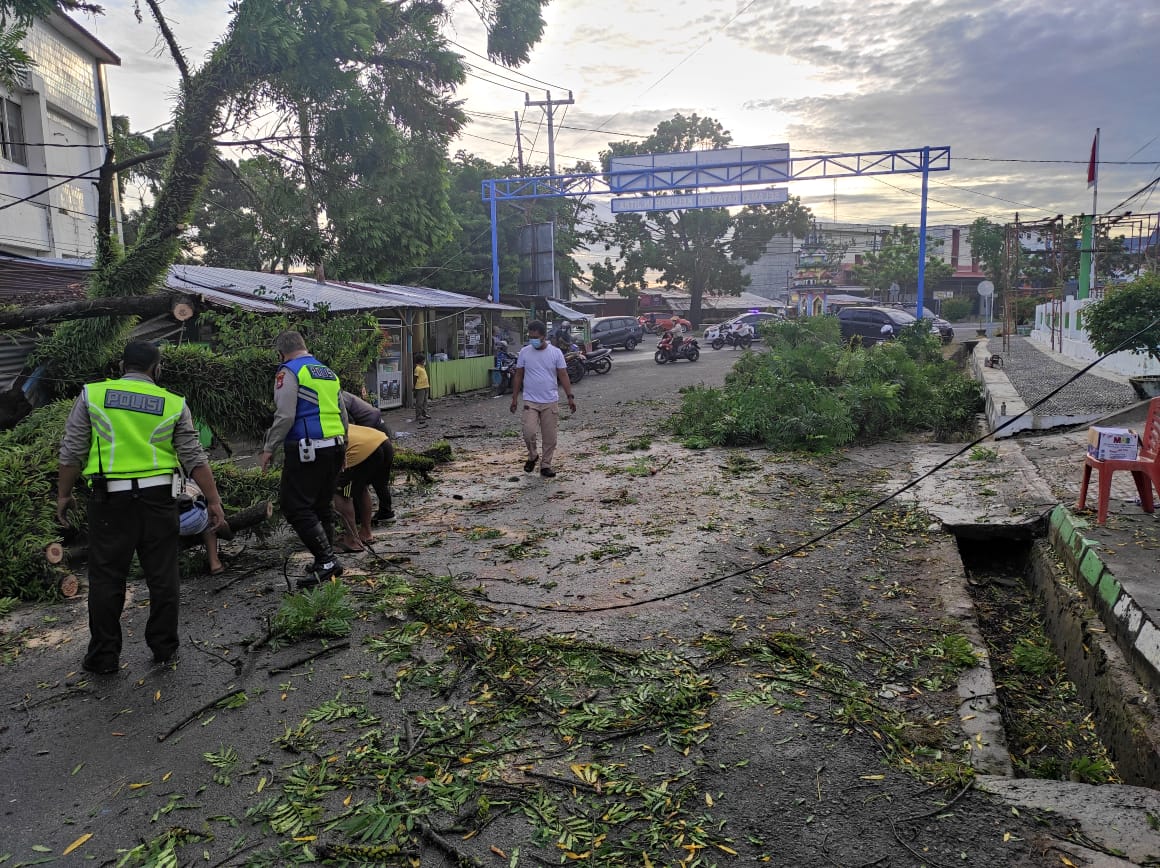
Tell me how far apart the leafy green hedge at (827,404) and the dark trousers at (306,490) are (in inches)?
274

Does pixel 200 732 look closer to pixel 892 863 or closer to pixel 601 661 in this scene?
pixel 601 661

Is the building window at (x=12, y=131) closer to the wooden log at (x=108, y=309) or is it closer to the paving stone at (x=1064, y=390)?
the wooden log at (x=108, y=309)

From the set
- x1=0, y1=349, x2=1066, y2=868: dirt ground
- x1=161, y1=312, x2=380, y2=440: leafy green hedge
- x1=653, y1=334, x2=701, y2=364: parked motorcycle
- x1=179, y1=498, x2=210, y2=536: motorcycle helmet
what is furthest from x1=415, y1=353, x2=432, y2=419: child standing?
→ x1=653, y1=334, x2=701, y2=364: parked motorcycle

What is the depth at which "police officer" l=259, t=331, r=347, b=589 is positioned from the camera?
5.19 meters

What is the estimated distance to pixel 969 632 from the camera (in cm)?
467

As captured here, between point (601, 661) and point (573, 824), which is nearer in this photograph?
point (573, 824)

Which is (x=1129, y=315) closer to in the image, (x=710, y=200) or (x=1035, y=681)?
(x=1035, y=681)

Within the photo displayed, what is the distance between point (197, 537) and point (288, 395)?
162 cm

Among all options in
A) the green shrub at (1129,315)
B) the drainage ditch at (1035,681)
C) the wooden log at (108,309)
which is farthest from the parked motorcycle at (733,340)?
the wooden log at (108,309)

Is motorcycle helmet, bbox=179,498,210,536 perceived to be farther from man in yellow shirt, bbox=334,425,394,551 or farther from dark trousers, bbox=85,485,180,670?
dark trousers, bbox=85,485,180,670

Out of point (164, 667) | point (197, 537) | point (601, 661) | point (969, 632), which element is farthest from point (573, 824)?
point (197, 537)

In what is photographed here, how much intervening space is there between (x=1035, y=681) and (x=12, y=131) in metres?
17.5

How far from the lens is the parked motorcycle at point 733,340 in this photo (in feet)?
120

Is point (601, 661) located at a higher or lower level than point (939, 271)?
lower
